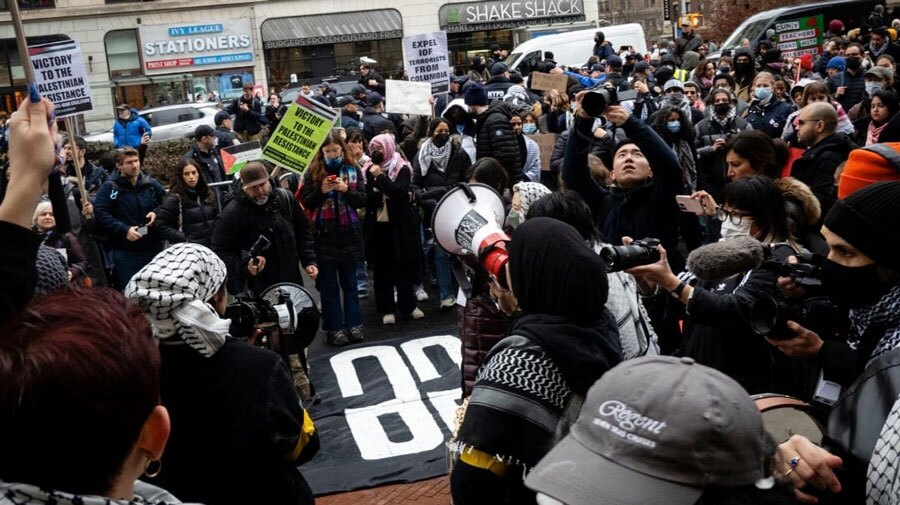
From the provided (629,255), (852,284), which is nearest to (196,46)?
(629,255)

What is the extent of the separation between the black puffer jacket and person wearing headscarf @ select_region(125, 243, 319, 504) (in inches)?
241

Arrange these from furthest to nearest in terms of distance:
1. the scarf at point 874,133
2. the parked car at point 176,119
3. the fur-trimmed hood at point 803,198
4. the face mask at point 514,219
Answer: the parked car at point 176,119, the scarf at point 874,133, the face mask at point 514,219, the fur-trimmed hood at point 803,198

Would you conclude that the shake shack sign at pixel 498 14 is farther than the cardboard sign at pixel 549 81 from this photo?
Yes

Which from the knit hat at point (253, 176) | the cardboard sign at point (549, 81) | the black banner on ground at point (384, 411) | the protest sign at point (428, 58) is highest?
the protest sign at point (428, 58)

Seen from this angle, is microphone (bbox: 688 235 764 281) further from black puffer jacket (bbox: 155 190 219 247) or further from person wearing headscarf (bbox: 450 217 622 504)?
black puffer jacket (bbox: 155 190 219 247)

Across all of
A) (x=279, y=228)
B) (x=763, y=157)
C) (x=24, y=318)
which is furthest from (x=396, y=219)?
(x=24, y=318)

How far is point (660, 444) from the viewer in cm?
156

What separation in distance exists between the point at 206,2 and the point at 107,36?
166 inches

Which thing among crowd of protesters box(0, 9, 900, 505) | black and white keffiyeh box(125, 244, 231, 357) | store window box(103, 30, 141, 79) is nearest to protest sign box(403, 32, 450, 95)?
crowd of protesters box(0, 9, 900, 505)

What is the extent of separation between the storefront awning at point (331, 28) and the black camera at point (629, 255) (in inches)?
1462

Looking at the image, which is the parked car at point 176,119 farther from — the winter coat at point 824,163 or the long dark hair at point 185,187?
the winter coat at point 824,163

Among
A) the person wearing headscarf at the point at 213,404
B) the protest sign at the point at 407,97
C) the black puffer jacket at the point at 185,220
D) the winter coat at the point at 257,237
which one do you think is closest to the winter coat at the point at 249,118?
the protest sign at the point at 407,97

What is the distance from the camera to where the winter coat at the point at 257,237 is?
7090mm

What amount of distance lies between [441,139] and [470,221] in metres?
5.38
